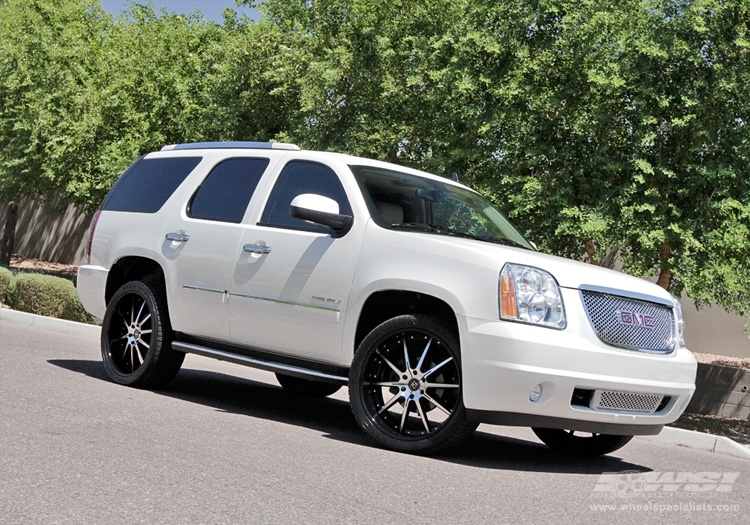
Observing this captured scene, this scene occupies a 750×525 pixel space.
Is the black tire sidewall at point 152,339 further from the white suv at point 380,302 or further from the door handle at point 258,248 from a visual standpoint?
the door handle at point 258,248

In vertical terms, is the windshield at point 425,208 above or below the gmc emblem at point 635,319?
above

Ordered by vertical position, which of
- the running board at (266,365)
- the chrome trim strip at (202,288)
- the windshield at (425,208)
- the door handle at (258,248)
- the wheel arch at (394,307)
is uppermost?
the windshield at (425,208)

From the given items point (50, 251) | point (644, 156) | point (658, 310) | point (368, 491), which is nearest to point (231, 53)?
point (644, 156)

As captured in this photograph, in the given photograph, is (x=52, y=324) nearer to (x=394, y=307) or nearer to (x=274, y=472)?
→ (x=394, y=307)

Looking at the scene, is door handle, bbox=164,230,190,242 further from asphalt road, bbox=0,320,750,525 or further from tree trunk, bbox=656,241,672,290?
tree trunk, bbox=656,241,672,290

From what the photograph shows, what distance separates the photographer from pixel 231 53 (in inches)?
813

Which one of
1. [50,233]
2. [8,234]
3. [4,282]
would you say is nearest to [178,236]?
[4,282]

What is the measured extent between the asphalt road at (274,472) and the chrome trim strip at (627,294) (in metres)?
1.21

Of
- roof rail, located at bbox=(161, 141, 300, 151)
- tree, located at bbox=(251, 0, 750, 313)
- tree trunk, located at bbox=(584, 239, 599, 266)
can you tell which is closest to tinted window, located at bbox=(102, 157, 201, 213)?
roof rail, located at bbox=(161, 141, 300, 151)

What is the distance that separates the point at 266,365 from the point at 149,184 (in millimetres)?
2507

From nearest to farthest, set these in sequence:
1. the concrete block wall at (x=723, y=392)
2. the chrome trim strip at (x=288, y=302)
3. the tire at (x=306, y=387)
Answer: the chrome trim strip at (x=288, y=302) → the tire at (x=306, y=387) → the concrete block wall at (x=723, y=392)

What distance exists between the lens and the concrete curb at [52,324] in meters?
14.6

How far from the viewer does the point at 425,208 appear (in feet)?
26.2

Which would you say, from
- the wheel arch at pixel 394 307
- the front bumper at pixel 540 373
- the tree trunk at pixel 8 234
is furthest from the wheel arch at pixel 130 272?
the tree trunk at pixel 8 234
